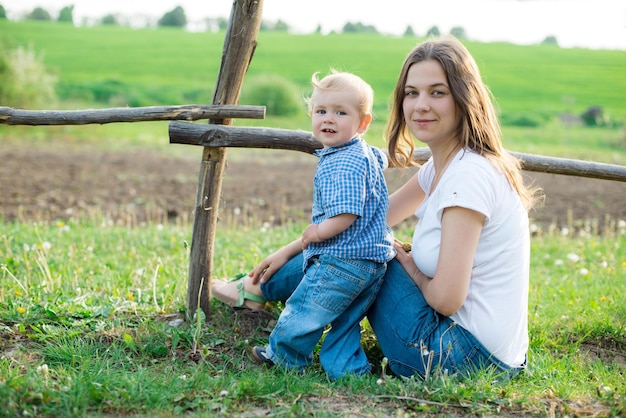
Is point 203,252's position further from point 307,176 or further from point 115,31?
point 115,31

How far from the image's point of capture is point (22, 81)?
18.0 m

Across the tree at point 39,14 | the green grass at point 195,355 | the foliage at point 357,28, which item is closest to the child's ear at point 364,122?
the green grass at point 195,355

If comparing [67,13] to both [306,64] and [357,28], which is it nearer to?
[357,28]

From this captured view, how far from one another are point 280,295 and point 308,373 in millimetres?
590

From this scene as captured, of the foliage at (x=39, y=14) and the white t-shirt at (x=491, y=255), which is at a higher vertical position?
the foliage at (x=39, y=14)

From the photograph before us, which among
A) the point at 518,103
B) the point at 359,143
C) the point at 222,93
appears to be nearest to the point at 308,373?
the point at 359,143

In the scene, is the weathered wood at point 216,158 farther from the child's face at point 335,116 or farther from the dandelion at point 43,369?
the dandelion at point 43,369

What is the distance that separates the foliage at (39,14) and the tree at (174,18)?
1405cm

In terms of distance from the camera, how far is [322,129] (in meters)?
3.14

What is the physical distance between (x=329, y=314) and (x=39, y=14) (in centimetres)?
6117

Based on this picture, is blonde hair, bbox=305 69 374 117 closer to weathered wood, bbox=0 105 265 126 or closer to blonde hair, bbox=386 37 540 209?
blonde hair, bbox=386 37 540 209

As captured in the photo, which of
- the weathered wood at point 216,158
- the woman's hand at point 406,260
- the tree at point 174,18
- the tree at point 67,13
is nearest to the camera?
the woman's hand at point 406,260

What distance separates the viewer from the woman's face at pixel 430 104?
293cm

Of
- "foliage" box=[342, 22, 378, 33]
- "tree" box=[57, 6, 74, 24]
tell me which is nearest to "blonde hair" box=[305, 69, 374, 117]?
"tree" box=[57, 6, 74, 24]
